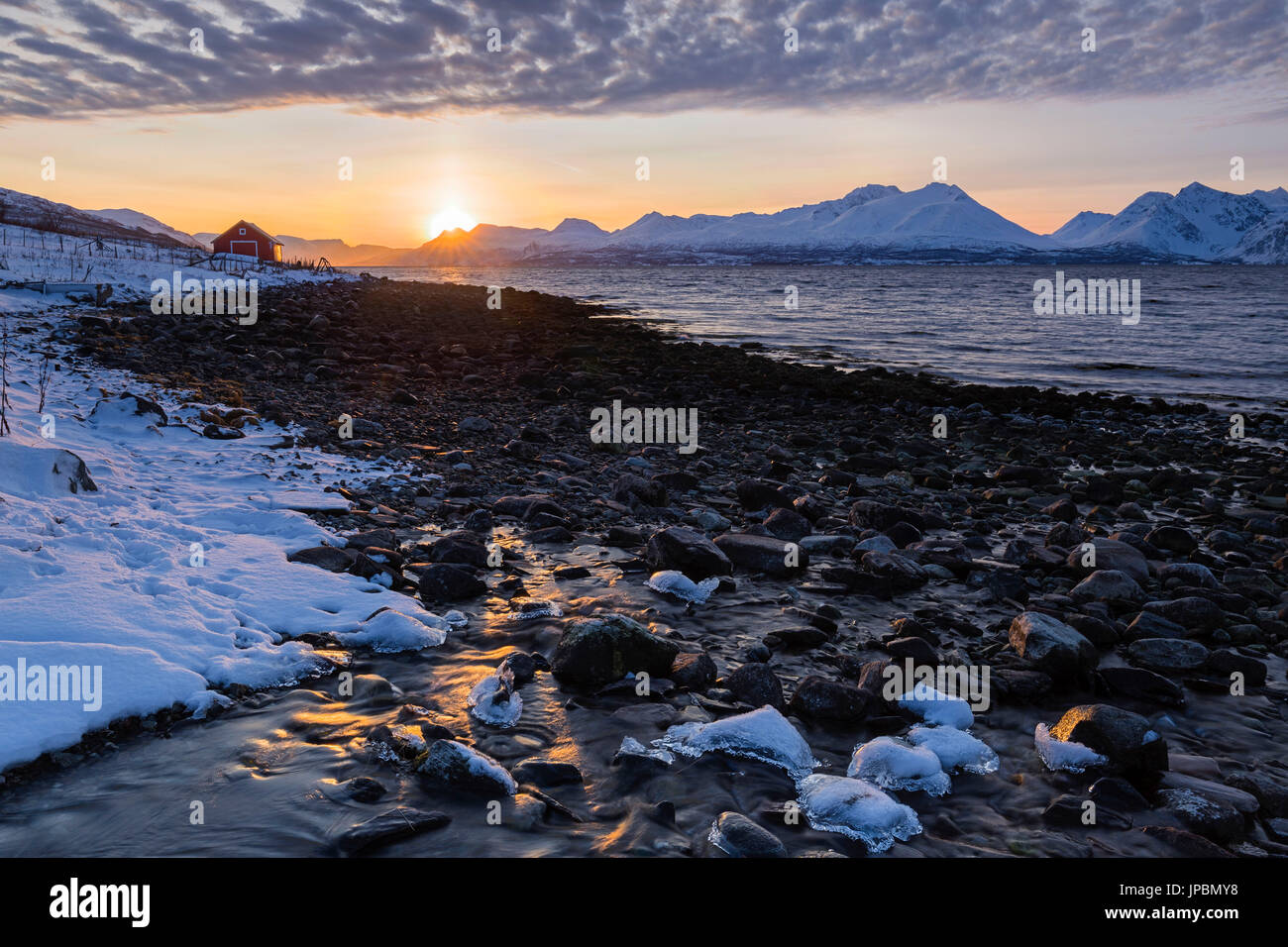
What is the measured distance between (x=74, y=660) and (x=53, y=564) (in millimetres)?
1626

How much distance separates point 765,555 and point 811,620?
1.39 metres

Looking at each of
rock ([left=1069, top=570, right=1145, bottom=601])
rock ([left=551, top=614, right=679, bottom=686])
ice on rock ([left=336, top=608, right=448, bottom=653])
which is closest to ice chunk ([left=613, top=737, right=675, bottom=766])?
rock ([left=551, top=614, right=679, bottom=686])

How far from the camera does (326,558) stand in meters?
6.86

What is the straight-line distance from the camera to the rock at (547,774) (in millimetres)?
4168

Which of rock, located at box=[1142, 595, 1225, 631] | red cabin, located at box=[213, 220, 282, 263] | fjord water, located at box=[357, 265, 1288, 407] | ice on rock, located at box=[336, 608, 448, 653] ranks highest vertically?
red cabin, located at box=[213, 220, 282, 263]

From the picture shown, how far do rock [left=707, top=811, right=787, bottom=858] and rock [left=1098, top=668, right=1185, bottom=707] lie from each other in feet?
11.6

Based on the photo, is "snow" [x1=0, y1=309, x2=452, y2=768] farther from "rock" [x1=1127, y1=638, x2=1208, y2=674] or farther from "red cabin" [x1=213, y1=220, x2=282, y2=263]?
"red cabin" [x1=213, y1=220, x2=282, y2=263]

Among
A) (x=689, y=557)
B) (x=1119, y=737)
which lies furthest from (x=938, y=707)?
(x=689, y=557)

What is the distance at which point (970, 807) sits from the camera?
4176 millimetres

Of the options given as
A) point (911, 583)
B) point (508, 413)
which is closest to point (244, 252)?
point (508, 413)

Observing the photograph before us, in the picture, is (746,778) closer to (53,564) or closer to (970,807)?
(970,807)

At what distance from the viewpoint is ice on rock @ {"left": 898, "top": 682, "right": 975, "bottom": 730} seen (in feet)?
16.5

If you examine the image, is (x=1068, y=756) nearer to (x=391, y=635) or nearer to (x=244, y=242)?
(x=391, y=635)
